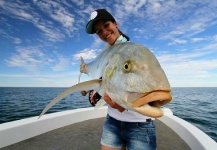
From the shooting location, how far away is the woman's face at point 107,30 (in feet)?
7.11

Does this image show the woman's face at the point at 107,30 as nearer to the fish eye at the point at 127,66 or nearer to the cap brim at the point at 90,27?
the cap brim at the point at 90,27

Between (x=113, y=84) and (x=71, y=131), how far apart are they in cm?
410

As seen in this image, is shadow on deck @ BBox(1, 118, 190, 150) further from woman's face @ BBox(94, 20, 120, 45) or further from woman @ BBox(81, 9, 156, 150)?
woman's face @ BBox(94, 20, 120, 45)

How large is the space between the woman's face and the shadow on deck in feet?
9.54

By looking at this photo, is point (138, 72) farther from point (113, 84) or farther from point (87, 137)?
point (87, 137)

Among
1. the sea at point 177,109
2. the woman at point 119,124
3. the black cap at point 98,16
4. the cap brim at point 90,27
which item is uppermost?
the black cap at point 98,16

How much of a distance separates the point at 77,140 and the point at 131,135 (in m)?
2.92

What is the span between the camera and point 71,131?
5.10 meters

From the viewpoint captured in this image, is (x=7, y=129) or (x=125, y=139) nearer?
Result: (x=125, y=139)

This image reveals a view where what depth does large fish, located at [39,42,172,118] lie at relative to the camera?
114 cm

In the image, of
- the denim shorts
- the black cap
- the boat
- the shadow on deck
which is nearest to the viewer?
the denim shorts

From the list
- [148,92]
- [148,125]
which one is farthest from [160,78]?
[148,125]

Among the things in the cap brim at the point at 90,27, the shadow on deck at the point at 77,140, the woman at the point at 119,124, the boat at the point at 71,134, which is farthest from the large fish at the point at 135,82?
the shadow on deck at the point at 77,140

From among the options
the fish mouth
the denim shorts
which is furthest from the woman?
the fish mouth
